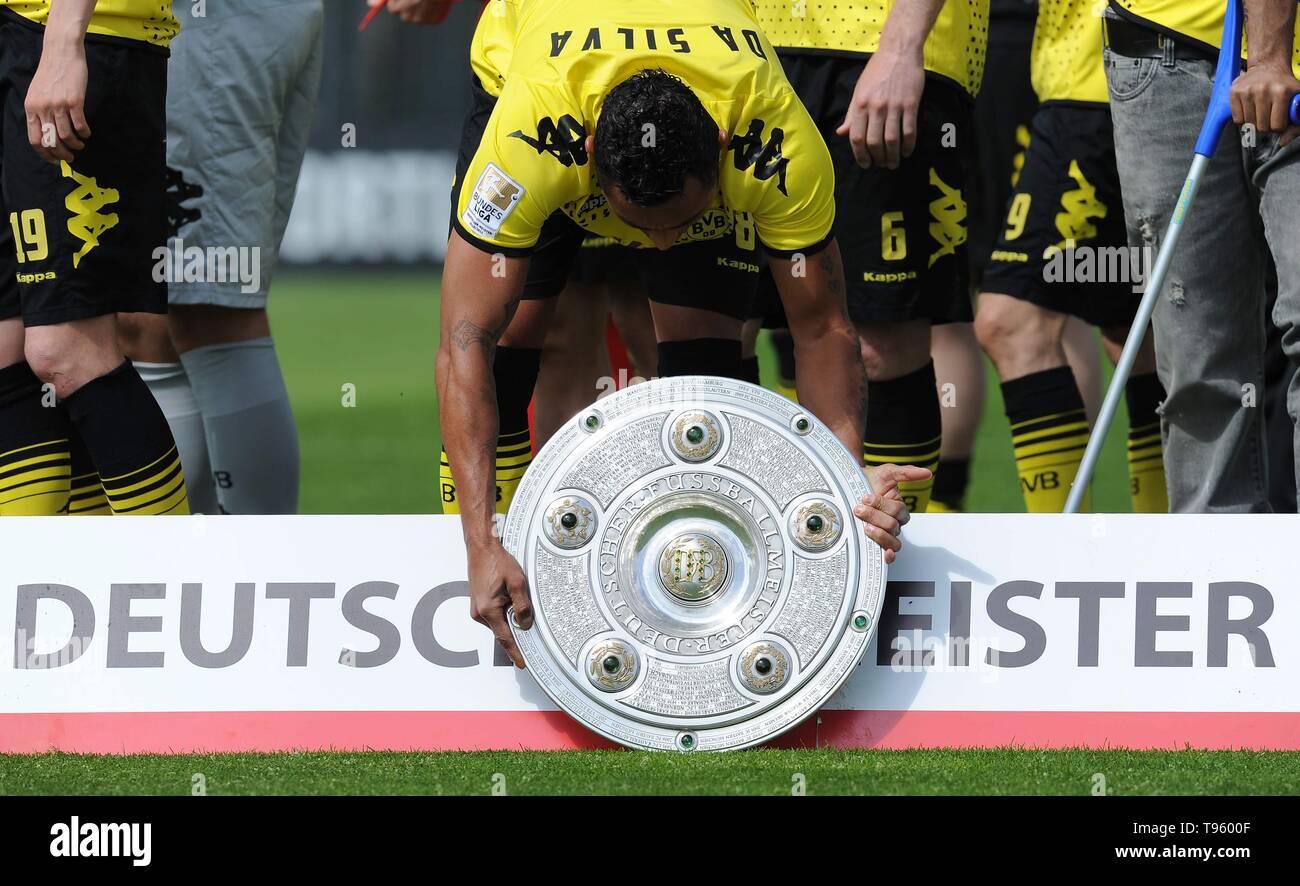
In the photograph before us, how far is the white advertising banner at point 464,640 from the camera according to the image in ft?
9.64

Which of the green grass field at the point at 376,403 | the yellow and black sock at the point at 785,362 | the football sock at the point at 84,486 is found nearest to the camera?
the football sock at the point at 84,486

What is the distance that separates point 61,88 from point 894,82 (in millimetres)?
1743

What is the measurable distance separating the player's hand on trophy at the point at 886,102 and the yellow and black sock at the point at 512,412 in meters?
0.88

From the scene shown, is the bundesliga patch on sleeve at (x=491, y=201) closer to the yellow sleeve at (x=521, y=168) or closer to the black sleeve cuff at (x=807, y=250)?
the yellow sleeve at (x=521, y=168)

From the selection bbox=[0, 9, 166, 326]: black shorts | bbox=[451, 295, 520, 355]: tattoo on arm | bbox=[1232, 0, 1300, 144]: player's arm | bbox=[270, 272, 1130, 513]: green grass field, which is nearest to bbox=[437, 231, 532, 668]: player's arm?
bbox=[451, 295, 520, 355]: tattoo on arm

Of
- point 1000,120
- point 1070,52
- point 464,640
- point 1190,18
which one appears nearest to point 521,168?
point 464,640

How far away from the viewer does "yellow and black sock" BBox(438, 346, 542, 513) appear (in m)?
3.73

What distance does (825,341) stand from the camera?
3.25 meters

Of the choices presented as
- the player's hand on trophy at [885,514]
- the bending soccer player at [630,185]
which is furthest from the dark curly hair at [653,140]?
the player's hand on trophy at [885,514]

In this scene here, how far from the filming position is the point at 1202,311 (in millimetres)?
3680

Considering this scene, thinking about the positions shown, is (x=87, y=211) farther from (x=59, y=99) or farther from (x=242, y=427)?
(x=242, y=427)
